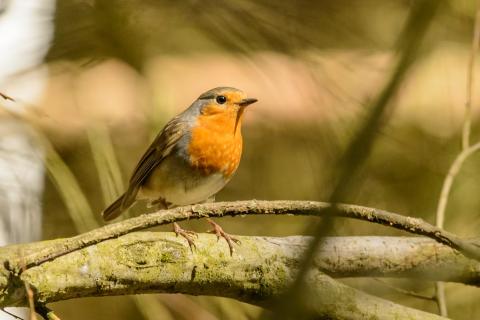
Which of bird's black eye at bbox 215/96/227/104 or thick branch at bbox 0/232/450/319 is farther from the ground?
bird's black eye at bbox 215/96/227/104

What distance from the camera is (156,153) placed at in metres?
3.26

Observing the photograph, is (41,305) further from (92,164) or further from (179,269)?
(92,164)

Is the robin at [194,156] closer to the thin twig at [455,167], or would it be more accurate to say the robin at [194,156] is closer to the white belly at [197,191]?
the white belly at [197,191]

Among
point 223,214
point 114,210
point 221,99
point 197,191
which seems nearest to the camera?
point 223,214

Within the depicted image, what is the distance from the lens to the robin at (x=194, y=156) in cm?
322

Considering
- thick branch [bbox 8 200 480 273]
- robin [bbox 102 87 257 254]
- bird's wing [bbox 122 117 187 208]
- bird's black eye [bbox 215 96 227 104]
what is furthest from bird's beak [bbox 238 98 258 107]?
thick branch [bbox 8 200 480 273]

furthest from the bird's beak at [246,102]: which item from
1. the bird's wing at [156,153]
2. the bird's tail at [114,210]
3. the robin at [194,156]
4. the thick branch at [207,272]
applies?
the thick branch at [207,272]

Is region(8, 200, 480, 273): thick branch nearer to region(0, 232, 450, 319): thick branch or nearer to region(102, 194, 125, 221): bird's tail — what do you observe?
region(0, 232, 450, 319): thick branch

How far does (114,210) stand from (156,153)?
1.40 feet

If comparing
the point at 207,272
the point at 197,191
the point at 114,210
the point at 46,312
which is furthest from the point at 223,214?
the point at 197,191

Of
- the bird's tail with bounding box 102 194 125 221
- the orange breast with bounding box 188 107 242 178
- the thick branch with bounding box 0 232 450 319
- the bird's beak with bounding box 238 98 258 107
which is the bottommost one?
the thick branch with bounding box 0 232 450 319

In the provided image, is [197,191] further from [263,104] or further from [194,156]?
[263,104]

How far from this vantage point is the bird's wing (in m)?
3.17

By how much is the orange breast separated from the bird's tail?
1.44ft
